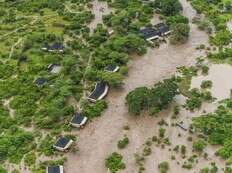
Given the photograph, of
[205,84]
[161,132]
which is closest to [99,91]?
[161,132]

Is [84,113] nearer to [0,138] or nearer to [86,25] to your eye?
[0,138]

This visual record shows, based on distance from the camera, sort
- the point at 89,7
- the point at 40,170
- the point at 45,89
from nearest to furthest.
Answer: the point at 40,170 < the point at 45,89 < the point at 89,7

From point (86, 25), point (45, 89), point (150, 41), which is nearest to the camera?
point (45, 89)

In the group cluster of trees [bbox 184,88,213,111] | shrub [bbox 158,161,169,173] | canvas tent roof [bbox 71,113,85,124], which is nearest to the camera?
shrub [bbox 158,161,169,173]

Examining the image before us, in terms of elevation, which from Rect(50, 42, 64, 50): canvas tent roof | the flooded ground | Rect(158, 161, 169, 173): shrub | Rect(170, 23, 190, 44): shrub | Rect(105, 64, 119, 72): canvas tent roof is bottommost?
Rect(158, 161, 169, 173): shrub

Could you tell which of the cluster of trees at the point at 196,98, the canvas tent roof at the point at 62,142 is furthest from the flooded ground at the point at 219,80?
the canvas tent roof at the point at 62,142

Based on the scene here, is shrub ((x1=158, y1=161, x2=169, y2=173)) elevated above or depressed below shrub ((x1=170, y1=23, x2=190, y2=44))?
below

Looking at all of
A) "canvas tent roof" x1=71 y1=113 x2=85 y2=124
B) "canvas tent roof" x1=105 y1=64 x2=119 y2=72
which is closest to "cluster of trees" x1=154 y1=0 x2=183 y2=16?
"canvas tent roof" x1=105 y1=64 x2=119 y2=72

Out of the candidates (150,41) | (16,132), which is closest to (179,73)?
(150,41)

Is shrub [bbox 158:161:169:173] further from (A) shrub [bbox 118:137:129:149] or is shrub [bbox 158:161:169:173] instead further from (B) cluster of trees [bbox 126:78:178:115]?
(B) cluster of trees [bbox 126:78:178:115]
